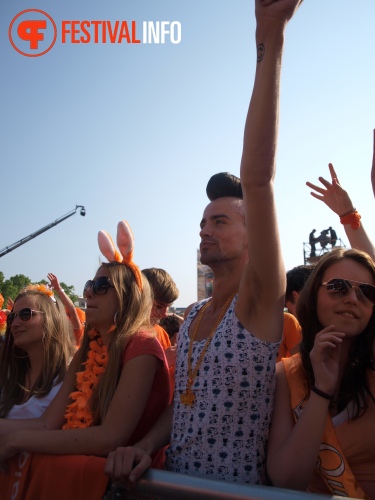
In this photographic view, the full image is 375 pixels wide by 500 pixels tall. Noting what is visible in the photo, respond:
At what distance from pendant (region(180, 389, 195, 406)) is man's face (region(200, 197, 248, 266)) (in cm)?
52

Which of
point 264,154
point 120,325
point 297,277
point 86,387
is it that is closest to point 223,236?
point 264,154

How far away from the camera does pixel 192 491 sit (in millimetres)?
1405

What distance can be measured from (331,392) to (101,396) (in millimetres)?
1005

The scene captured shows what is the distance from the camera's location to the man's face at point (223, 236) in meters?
2.01

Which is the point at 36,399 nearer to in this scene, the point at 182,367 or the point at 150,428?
the point at 150,428

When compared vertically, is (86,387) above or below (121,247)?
below

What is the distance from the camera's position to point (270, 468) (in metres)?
1.64

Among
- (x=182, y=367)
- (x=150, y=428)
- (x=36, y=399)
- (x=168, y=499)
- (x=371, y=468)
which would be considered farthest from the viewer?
(x=36, y=399)

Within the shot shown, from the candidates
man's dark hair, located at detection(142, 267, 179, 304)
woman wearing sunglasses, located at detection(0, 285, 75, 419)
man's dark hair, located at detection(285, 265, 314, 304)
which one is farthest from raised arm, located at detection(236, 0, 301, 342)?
man's dark hair, located at detection(142, 267, 179, 304)

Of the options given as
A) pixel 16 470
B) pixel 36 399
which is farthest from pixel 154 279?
pixel 16 470

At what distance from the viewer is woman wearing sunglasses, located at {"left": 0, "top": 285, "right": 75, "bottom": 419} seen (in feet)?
8.87

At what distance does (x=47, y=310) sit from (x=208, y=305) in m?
1.33

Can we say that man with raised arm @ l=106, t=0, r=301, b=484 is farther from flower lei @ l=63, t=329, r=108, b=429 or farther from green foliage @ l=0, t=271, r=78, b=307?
green foliage @ l=0, t=271, r=78, b=307

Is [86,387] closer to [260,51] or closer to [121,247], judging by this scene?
[121,247]
